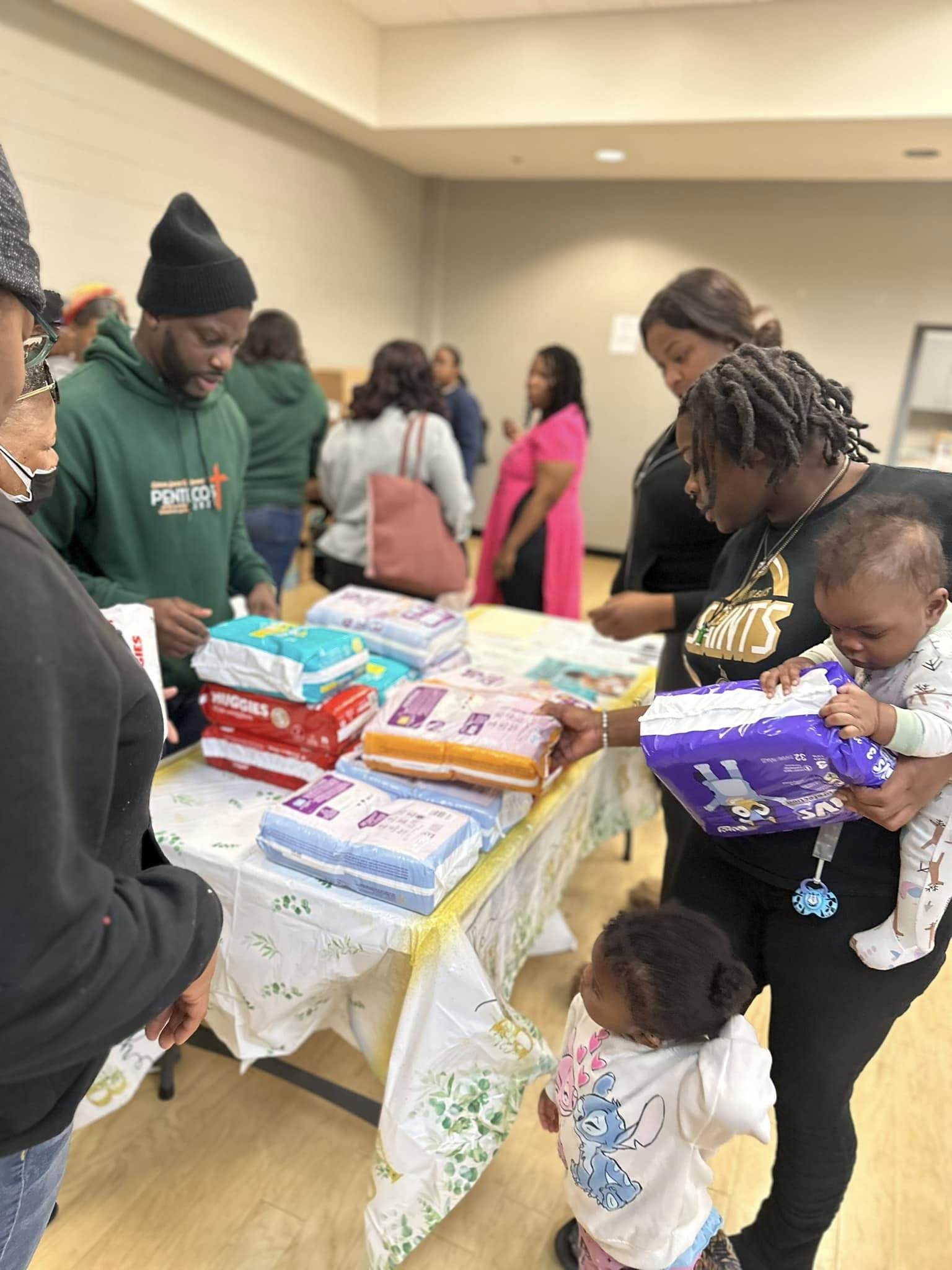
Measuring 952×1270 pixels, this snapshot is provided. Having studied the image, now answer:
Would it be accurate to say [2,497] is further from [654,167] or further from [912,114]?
[654,167]

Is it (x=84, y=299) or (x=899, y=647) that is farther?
(x=84, y=299)

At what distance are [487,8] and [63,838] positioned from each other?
5.56m

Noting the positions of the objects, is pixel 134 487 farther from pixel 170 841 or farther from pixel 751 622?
pixel 751 622

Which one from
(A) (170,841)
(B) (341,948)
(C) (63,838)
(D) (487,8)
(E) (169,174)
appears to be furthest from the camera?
(D) (487,8)

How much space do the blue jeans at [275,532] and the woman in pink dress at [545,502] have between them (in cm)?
90

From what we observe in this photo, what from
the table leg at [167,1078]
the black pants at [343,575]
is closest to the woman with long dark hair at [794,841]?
the table leg at [167,1078]

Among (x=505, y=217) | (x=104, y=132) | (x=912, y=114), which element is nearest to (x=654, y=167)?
(x=505, y=217)

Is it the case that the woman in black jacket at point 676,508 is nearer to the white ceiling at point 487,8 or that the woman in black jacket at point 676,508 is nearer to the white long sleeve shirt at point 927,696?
the white long sleeve shirt at point 927,696

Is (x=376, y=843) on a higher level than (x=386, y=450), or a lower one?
lower

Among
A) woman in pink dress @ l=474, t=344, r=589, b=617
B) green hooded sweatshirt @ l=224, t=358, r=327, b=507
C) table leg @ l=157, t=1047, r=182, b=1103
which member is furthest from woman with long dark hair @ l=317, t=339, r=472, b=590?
table leg @ l=157, t=1047, r=182, b=1103

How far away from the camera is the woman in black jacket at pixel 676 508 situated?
178 cm

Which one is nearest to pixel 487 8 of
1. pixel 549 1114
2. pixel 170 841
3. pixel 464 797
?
pixel 464 797

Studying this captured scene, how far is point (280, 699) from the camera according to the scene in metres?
1.54

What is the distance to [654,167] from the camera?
19.8 feet
